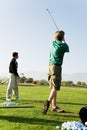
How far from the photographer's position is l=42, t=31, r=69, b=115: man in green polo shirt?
42.7 ft

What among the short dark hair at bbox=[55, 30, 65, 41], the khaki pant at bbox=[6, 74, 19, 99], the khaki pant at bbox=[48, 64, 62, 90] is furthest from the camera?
the khaki pant at bbox=[6, 74, 19, 99]

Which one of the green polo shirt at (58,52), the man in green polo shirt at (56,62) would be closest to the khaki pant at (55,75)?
the man in green polo shirt at (56,62)

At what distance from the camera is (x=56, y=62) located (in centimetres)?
1312

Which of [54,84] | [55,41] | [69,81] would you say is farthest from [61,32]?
[69,81]

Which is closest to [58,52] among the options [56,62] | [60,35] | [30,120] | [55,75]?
[56,62]

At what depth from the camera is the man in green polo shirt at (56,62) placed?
42.7 feet

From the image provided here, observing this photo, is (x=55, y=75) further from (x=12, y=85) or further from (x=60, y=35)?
(x=12, y=85)

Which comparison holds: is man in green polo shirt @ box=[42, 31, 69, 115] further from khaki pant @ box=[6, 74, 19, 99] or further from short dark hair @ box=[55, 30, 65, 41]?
khaki pant @ box=[6, 74, 19, 99]

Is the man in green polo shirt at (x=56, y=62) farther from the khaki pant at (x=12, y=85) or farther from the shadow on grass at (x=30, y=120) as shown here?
the khaki pant at (x=12, y=85)

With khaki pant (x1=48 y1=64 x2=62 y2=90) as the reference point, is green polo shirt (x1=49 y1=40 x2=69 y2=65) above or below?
above

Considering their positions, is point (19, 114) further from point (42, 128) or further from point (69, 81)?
point (69, 81)

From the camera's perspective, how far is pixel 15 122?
10.7m

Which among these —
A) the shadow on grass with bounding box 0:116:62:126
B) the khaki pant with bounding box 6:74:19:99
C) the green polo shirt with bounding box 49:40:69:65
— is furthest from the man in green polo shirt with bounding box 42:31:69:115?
the khaki pant with bounding box 6:74:19:99

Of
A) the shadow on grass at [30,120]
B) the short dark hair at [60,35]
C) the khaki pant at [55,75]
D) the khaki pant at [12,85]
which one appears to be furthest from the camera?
the khaki pant at [12,85]
